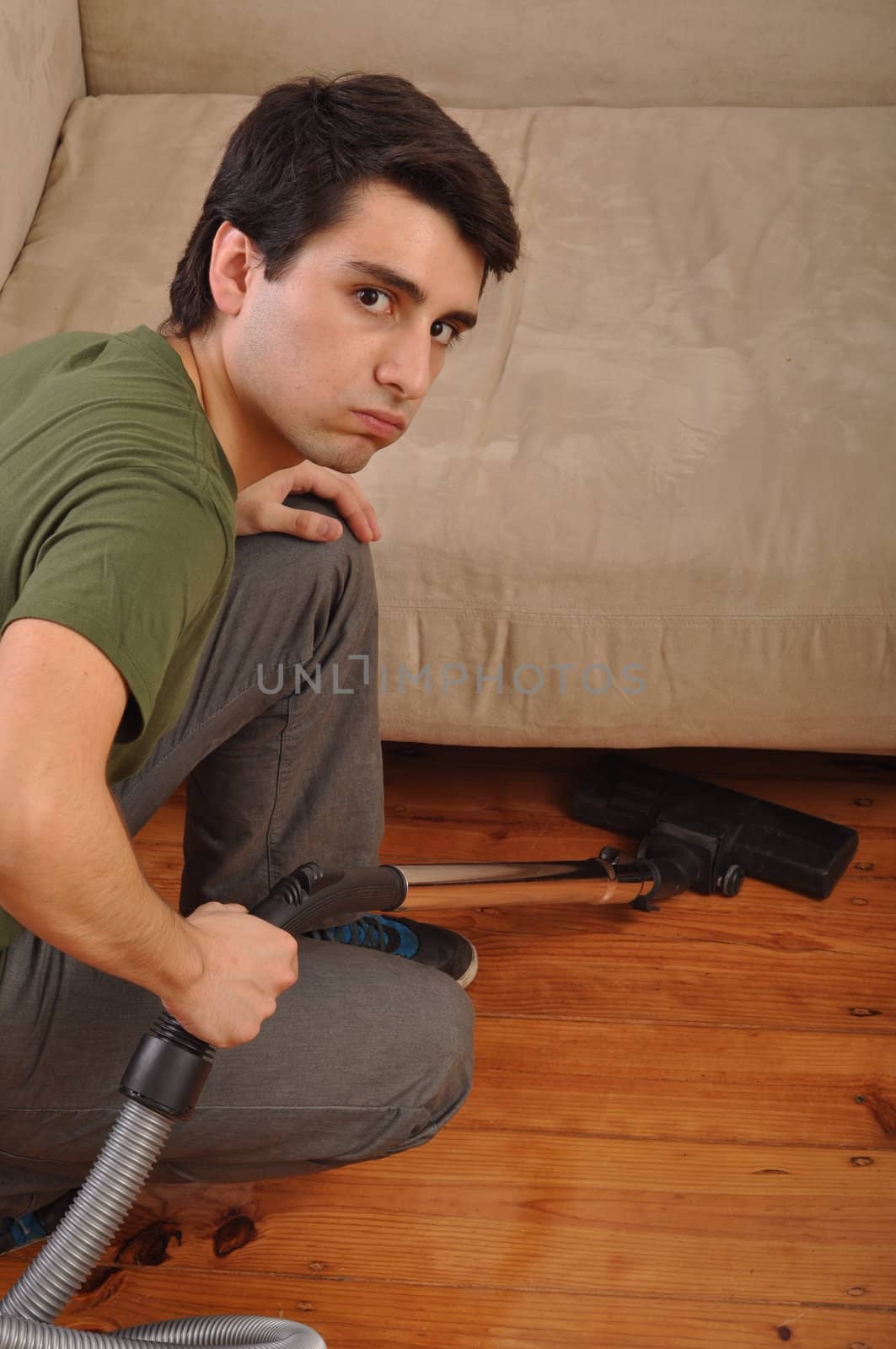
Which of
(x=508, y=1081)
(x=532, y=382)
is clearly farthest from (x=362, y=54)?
(x=508, y=1081)

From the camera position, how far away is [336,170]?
1.05 metres

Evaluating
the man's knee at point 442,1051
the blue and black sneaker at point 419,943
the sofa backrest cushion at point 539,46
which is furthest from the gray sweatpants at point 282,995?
the sofa backrest cushion at point 539,46

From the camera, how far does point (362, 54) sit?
7.55 ft

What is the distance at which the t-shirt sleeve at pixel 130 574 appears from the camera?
76 cm

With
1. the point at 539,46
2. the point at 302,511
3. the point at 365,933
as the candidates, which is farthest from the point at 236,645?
the point at 539,46

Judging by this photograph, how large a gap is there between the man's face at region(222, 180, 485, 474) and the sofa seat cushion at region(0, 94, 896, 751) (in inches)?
17.7

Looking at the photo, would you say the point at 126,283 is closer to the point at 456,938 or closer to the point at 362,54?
the point at 362,54

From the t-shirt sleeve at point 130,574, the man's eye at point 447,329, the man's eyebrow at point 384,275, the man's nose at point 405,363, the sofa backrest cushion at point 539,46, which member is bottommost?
the t-shirt sleeve at point 130,574

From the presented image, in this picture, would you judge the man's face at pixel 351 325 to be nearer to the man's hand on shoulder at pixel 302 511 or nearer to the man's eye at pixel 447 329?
the man's eye at pixel 447 329

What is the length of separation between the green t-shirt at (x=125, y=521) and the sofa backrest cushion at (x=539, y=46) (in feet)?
5.13

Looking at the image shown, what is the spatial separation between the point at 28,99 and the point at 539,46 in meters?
0.89

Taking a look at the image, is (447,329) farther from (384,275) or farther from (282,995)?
(282,995)

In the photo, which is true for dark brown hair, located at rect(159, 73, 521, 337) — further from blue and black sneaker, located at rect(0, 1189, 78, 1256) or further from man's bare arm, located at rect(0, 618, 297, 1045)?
blue and black sneaker, located at rect(0, 1189, 78, 1256)

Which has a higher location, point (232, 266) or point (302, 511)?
point (232, 266)
